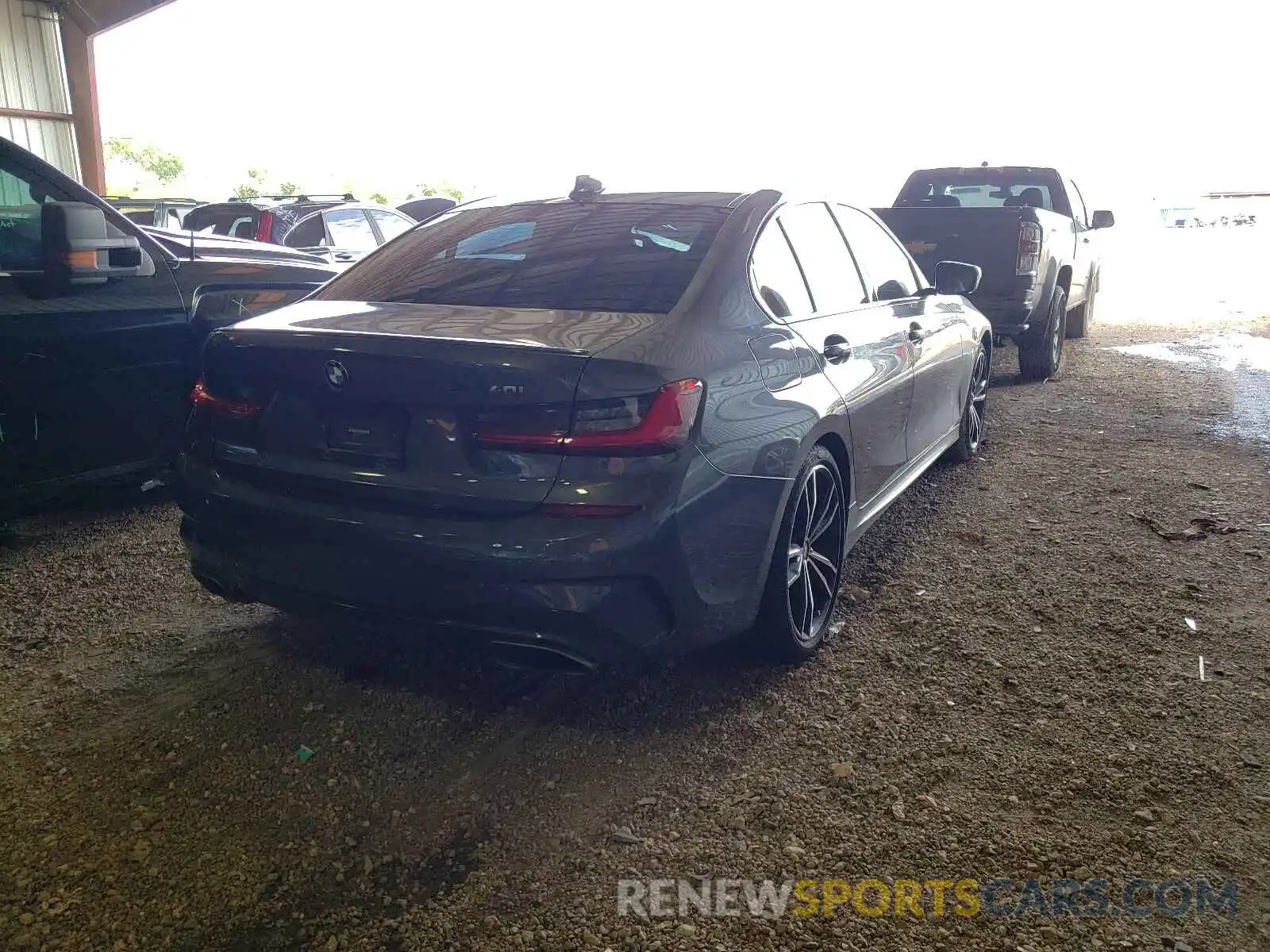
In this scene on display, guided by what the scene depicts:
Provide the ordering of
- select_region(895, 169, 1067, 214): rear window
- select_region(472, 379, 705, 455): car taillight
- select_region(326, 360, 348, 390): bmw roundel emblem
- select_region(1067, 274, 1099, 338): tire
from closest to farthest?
select_region(472, 379, 705, 455): car taillight, select_region(326, 360, 348, 390): bmw roundel emblem, select_region(895, 169, 1067, 214): rear window, select_region(1067, 274, 1099, 338): tire

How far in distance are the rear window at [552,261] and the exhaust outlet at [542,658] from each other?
98 centimetres

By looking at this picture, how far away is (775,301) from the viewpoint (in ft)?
10.7

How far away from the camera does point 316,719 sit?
3.08 metres

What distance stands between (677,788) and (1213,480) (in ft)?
14.1

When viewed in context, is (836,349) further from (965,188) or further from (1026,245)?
(965,188)

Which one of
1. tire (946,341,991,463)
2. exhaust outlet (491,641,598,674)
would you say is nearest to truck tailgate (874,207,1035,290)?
tire (946,341,991,463)

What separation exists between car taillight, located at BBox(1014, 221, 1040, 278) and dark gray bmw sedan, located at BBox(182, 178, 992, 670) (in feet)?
16.6

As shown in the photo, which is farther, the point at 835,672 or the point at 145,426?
the point at 145,426

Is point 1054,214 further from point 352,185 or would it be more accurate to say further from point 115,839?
point 352,185

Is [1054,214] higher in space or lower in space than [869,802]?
higher

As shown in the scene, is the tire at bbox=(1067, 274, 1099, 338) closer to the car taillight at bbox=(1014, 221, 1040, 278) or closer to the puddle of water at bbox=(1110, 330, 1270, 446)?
the puddle of water at bbox=(1110, 330, 1270, 446)

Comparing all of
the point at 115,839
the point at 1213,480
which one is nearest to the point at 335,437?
the point at 115,839

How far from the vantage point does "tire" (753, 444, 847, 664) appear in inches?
124

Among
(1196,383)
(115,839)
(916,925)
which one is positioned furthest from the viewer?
(1196,383)
